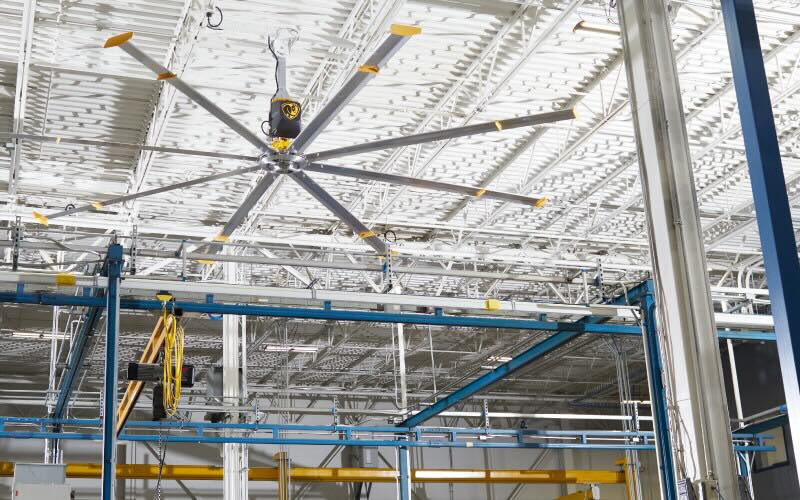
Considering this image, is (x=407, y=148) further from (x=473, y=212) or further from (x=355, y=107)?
(x=473, y=212)

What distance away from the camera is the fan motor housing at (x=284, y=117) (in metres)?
9.87

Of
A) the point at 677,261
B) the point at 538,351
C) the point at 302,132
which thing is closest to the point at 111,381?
the point at 302,132

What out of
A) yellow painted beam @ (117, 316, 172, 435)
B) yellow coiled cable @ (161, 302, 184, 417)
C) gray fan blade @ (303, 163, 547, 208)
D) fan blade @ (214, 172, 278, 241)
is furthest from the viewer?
yellow painted beam @ (117, 316, 172, 435)

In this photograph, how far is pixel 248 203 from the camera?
11164mm

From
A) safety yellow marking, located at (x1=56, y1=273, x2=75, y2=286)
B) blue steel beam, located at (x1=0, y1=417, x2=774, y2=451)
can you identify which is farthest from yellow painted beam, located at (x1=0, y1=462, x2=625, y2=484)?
safety yellow marking, located at (x1=56, y1=273, x2=75, y2=286)

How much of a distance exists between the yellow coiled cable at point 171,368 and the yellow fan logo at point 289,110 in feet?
15.0

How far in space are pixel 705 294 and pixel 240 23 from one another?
743 centimetres

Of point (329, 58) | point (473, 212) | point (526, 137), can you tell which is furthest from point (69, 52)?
point (473, 212)

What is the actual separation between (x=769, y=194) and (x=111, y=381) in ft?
29.8

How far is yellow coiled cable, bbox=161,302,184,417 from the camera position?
13.1 metres

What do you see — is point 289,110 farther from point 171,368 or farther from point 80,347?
point 80,347

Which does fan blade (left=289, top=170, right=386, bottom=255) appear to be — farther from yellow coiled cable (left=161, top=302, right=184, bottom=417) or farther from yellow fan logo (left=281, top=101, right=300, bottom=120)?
yellow coiled cable (left=161, top=302, right=184, bottom=417)

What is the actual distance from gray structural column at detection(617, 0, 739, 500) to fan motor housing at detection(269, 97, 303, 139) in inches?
143

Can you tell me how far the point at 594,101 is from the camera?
16.6m
